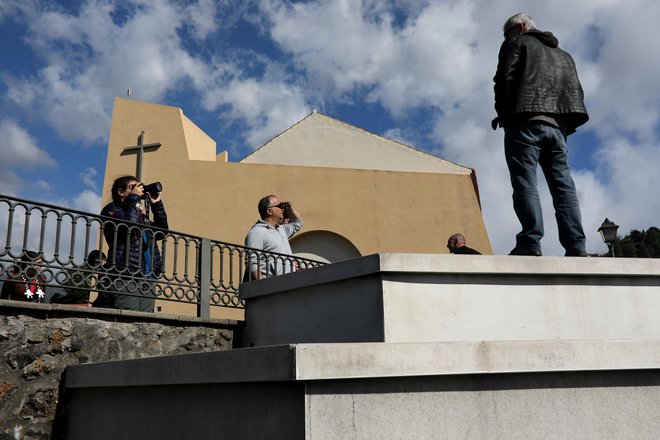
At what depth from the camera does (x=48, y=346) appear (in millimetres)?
4863

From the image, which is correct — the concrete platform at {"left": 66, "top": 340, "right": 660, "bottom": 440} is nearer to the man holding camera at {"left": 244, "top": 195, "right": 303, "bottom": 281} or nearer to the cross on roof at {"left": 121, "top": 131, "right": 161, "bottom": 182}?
the man holding camera at {"left": 244, "top": 195, "right": 303, "bottom": 281}

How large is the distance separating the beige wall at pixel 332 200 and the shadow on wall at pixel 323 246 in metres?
0.25

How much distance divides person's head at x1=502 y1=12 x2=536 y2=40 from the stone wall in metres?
3.75

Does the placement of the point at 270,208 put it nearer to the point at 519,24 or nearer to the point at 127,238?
the point at 127,238

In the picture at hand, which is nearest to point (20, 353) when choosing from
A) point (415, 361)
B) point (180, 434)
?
point (180, 434)

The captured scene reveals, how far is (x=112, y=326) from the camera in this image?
5.23m

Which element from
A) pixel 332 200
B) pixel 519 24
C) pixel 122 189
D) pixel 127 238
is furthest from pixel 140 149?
pixel 519 24

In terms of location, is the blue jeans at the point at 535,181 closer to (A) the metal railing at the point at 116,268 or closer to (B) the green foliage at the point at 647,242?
(A) the metal railing at the point at 116,268

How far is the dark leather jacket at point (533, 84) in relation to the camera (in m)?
4.84

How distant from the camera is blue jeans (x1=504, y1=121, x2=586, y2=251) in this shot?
468 cm

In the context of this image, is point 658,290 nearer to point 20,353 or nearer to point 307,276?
point 307,276

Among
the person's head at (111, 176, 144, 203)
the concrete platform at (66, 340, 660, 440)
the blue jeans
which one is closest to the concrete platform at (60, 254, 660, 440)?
the concrete platform at (66, 340, 660, 440)

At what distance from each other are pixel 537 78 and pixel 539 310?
1.84 m

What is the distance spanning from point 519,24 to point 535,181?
1339 millimetres
